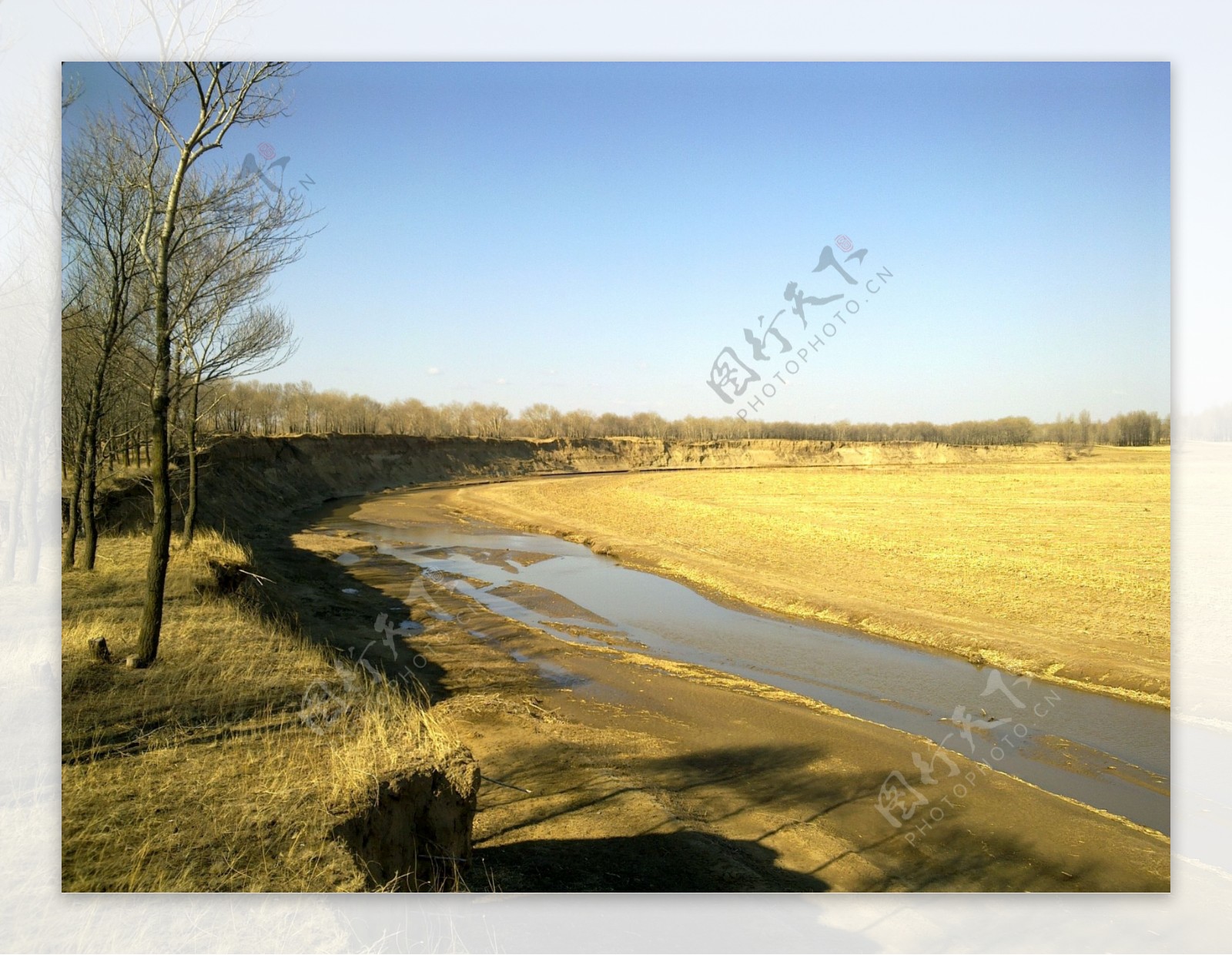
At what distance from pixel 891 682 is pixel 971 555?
10015 mm

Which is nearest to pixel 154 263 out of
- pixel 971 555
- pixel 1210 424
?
pixel 1210 424

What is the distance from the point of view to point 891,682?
38.2ft

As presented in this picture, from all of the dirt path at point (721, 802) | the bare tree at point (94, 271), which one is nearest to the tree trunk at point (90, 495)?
the bare tree at point (94, 271)

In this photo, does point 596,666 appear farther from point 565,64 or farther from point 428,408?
point 428,408

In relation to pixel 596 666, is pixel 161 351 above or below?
above

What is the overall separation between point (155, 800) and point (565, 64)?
22.2 ft

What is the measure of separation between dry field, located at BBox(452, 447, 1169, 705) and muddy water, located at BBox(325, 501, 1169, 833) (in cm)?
76

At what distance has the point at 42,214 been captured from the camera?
25.0 feet

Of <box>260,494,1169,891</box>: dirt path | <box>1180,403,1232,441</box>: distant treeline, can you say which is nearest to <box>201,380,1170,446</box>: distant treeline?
<box>1180,403,1232,441</box>: distant treeline

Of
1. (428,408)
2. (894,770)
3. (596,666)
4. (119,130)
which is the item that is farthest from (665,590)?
(428,408)

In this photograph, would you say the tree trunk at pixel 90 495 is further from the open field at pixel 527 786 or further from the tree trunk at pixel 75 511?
the open field at pixel 527 786

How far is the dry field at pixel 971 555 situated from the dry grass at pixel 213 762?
26.4 ft

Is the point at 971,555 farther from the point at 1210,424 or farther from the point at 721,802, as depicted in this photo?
the point at 721,802

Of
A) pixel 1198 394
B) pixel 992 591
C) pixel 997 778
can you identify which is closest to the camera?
pixel 1198 394
